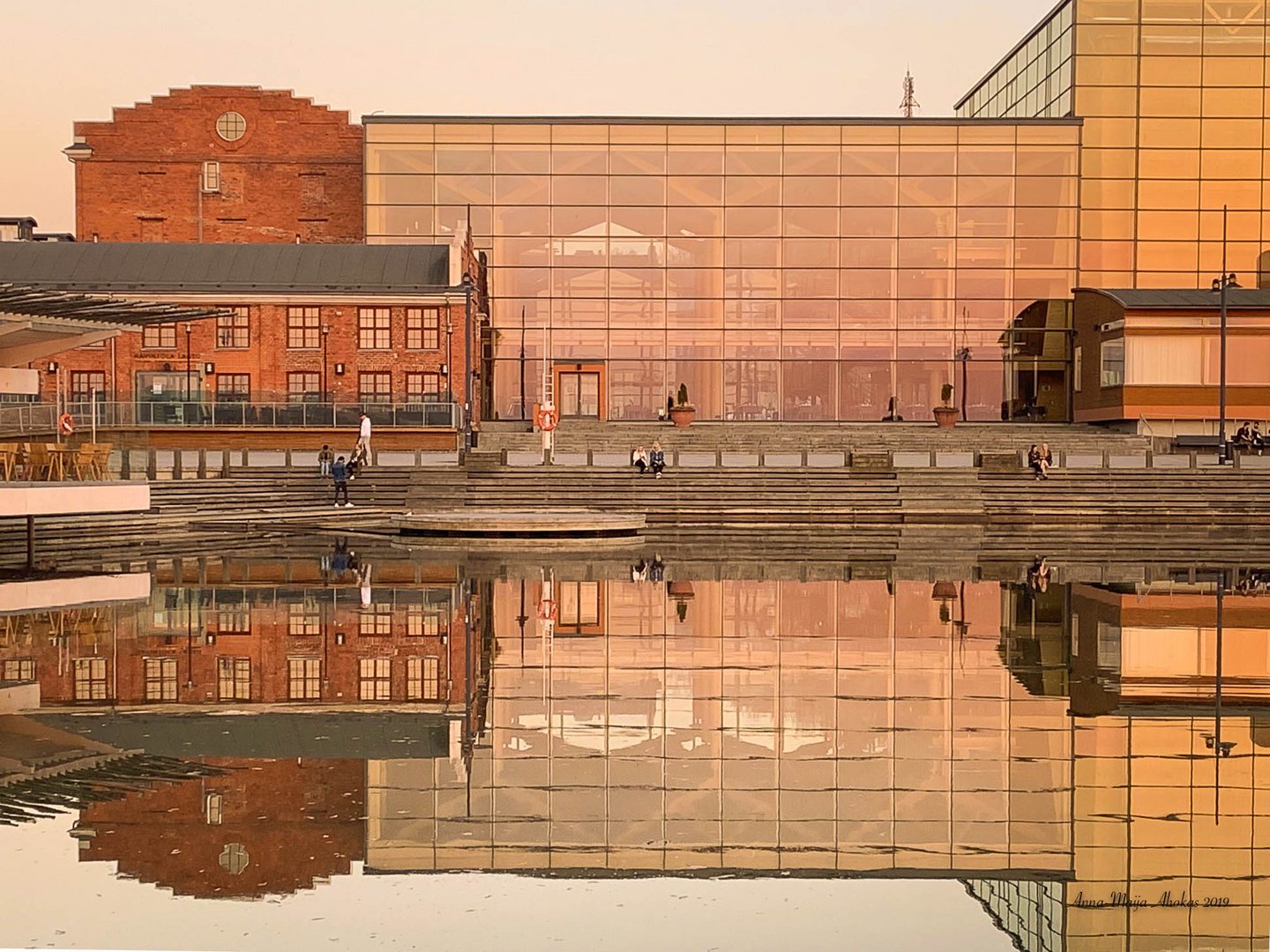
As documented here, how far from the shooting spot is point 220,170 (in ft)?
236

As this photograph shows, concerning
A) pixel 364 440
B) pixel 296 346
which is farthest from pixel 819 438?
pixel 364 440

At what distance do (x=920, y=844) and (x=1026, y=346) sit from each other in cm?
6030

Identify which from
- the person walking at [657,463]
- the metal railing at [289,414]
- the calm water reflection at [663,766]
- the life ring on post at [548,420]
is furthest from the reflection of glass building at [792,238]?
the calm water reflection at [663,766]

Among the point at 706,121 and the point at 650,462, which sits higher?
the point at 706,121

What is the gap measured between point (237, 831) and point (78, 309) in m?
22.3

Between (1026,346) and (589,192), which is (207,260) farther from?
(1026,346)

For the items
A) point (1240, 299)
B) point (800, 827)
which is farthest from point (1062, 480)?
point (800, 827)

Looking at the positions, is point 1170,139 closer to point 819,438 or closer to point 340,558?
point 819,438

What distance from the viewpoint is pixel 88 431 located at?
39.2m

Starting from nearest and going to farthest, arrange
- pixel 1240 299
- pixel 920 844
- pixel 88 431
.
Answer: pixel 920 844, pixel 88 431, pixel 1240 299

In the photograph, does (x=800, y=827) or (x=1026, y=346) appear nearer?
(x=800, y=827)

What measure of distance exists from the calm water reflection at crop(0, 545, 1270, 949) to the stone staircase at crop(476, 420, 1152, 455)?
34.5 m

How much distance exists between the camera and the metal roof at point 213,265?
184ft

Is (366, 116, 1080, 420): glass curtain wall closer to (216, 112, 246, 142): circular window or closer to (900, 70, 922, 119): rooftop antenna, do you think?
(216, 112, 246, 142): circular window
